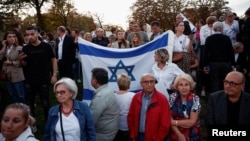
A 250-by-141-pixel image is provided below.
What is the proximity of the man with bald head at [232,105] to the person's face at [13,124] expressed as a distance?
239 cm

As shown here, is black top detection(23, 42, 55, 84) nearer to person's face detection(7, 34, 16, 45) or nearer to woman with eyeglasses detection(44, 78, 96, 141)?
person's face detection(7, 34, 16, 45)

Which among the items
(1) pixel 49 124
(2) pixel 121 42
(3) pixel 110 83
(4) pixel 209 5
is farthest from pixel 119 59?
(4) pixel 209 5

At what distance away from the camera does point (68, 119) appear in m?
4.05

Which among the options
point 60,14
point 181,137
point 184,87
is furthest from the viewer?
point 60,14

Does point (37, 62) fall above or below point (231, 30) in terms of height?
below

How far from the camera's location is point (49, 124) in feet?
13.6

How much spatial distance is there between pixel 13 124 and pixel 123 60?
4116mm

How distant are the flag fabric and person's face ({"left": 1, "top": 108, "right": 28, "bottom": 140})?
12.3 ft

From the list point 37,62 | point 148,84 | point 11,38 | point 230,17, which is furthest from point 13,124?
point 230,17

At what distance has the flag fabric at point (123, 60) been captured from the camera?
23.0ft

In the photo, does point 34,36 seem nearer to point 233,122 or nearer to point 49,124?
point 49,124

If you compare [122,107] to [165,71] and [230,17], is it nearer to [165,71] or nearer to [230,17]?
[165,71]

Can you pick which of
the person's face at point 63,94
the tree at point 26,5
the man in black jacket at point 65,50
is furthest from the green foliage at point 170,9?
the person's face at point 63,94

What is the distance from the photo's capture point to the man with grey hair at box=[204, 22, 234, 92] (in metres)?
7.82
